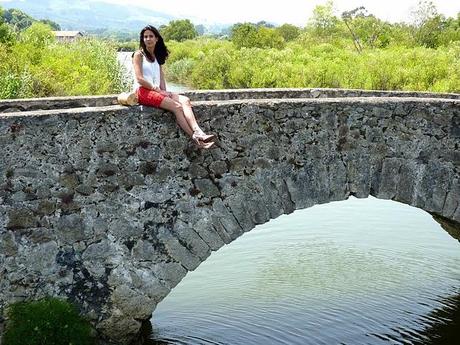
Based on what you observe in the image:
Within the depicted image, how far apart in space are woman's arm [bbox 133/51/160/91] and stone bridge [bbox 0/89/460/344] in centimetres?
23

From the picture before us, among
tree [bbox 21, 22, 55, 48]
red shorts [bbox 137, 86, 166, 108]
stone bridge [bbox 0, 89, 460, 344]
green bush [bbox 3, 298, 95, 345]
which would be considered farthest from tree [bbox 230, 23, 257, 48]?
green bush [bbox 3, 298, 95, 345]

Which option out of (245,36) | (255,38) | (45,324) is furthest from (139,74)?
(245,36)

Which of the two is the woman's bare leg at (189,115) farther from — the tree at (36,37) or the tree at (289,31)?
the tree at (289,31)

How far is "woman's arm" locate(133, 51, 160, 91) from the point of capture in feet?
22.0

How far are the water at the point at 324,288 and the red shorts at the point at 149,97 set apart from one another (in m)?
3.19

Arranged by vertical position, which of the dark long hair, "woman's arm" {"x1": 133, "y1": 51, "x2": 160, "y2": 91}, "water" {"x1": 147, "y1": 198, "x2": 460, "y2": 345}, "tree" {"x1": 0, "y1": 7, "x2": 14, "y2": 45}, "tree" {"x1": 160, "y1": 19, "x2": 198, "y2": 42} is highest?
the dark long hair

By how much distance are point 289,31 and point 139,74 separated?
6704cm

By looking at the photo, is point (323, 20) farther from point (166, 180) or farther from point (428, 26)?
point (166, 180)

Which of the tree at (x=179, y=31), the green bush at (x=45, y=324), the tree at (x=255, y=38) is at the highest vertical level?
the tree at (x=255, y=38)

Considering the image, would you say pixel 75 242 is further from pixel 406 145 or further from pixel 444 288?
pixel 444 288

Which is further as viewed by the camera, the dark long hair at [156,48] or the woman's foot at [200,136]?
the dark long hair at [156,48]

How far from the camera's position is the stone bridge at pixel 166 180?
642 cm

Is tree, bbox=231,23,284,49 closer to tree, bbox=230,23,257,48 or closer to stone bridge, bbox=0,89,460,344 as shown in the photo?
tree, bbox=230,23,257,48

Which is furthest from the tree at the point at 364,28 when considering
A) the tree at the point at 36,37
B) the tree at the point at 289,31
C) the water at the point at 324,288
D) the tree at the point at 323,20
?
the water at the point at 324,288
